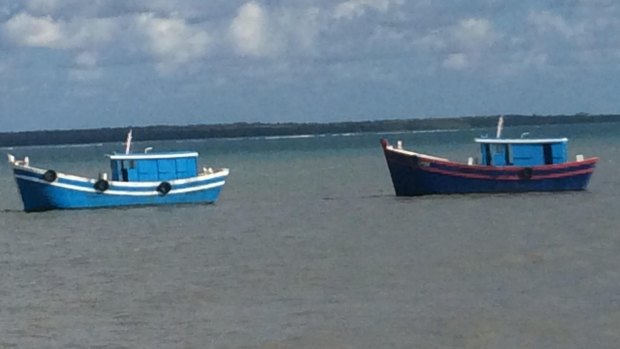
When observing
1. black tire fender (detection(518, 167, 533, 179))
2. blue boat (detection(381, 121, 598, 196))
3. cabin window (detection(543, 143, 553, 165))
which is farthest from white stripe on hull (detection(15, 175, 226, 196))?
cabin window (detection(543, 143, 553, 165))

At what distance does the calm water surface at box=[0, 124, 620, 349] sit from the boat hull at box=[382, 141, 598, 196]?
0.59 meters

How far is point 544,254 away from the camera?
2838 centimetres

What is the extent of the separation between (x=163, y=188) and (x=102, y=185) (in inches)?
84.3

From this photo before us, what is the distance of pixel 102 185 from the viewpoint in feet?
146

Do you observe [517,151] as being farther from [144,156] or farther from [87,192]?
[87,192]

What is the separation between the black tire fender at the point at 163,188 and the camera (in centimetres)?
4522

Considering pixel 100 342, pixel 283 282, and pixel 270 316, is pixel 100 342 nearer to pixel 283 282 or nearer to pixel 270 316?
pixel 270 316

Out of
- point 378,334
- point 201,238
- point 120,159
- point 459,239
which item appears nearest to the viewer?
point 378,334

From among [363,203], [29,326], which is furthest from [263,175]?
[29,326]

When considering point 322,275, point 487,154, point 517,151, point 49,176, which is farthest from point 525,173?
point 322,275

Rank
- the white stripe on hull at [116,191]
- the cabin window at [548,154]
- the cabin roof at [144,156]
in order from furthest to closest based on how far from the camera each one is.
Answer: the cabin window at [548,154] < the cabin roof at [144,156] < the white stripe on hull at [116,191]

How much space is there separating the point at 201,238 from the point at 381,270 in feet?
32.7

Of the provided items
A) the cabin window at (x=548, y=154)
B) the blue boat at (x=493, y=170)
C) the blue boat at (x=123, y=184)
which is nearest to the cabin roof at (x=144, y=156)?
the blue boat at (x=123, y=184)

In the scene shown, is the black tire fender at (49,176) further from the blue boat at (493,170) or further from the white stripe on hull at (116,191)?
the blue boat at (493,170)
